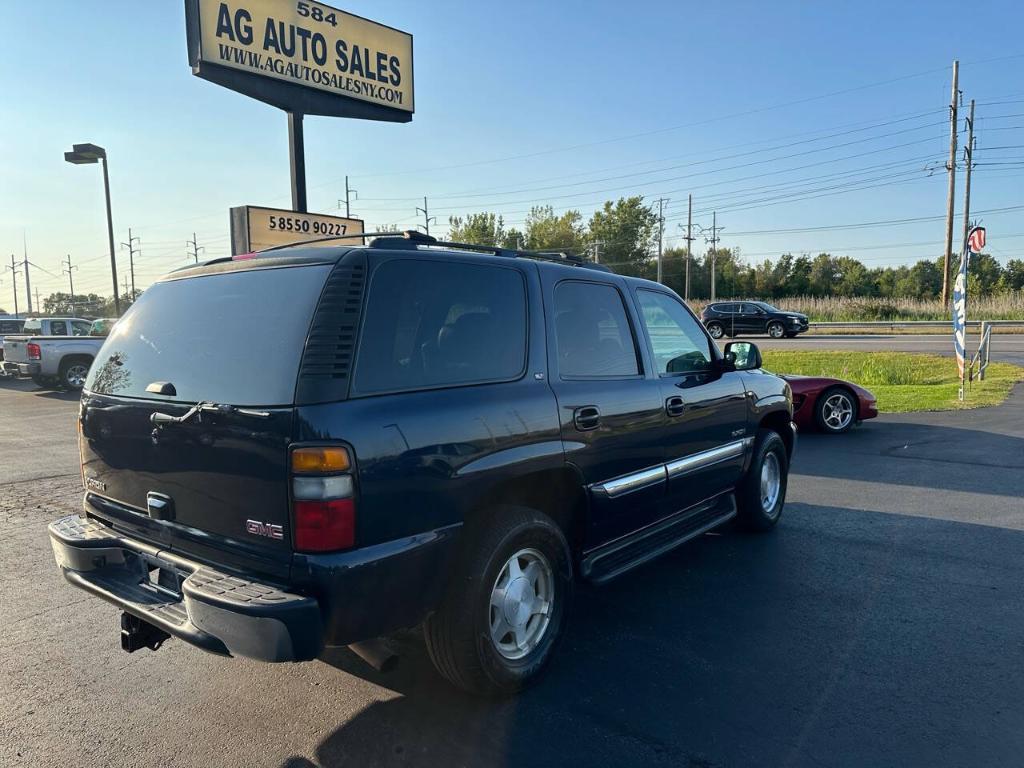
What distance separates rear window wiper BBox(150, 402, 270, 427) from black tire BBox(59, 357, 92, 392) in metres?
16.1

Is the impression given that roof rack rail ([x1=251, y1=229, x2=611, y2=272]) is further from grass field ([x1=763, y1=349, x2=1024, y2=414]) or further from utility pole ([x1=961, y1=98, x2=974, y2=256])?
utility pole ([x1=961, y1=98, x2=974, y2=256])

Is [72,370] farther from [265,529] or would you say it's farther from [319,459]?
[319,459]

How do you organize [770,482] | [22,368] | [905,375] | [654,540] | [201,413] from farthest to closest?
1. [22,368]
2. [905,375]
3. [770,482]
4. [654,540]
5. [201,413]

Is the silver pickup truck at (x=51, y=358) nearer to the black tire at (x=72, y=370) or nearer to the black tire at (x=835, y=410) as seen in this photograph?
the black tire at (x=72, y=370)

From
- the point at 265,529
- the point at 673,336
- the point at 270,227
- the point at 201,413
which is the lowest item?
the point at 265,529

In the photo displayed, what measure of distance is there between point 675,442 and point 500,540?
162cm

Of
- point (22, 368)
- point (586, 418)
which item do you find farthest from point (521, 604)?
point (22, 368)

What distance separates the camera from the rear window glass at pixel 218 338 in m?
2.64

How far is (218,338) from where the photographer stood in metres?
2.91

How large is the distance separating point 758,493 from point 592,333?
7.47 feet

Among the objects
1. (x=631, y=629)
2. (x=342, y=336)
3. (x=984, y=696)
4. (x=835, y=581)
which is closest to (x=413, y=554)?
(x=342, y=336)

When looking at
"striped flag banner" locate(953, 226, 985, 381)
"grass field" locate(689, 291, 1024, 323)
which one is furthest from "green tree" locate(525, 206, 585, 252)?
"striped flag banner" locate(953, 226, 985, 381)

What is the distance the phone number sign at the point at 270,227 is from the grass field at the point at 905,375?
9.23m

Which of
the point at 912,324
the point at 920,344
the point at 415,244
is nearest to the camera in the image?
the point at 415,244
